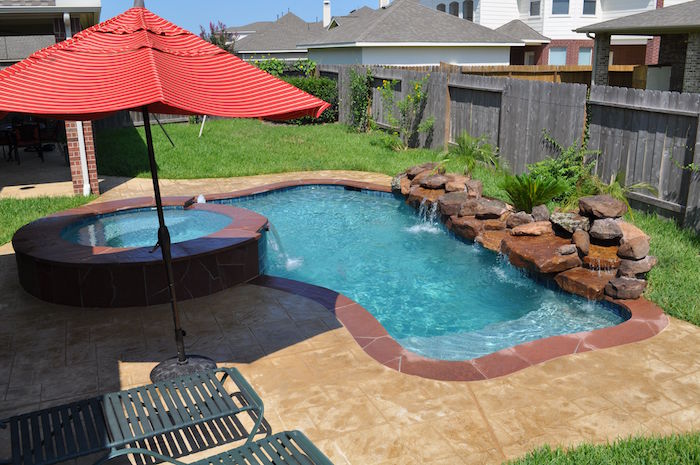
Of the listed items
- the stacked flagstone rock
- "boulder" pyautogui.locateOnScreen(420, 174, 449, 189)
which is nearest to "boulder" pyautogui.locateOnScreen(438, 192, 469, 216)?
the stacked flagstone rock

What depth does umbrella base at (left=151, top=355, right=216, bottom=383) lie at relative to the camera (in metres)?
5.51

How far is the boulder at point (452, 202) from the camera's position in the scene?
10.9m

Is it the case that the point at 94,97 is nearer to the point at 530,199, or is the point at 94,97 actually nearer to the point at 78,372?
the point at 78,372

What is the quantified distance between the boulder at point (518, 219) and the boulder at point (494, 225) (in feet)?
0.56

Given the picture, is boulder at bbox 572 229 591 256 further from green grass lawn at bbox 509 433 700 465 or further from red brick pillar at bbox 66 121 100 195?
red brick pillar at bbox 66 121 100 195

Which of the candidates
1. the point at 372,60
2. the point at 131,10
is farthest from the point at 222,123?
the point at 131,10

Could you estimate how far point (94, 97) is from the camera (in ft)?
13.7

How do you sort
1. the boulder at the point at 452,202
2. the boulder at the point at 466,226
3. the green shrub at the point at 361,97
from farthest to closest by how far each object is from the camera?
the green shrub at the point at 361,97 → the boulder at the point at 452,202 → the boulder at the point at 466,226

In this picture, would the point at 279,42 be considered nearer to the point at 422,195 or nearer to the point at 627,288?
the point at 422,195

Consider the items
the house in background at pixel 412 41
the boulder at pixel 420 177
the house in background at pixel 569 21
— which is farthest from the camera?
the house in background at pixel 569 21

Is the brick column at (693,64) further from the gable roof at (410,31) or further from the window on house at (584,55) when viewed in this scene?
the window on house at (584,55)

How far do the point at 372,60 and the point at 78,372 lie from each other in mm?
24180

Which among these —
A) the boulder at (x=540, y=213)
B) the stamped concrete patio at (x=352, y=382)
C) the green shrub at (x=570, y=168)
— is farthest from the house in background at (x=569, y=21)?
the stamped concrete patio at (x=352, y=382)

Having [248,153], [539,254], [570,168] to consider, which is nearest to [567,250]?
[539,254]
